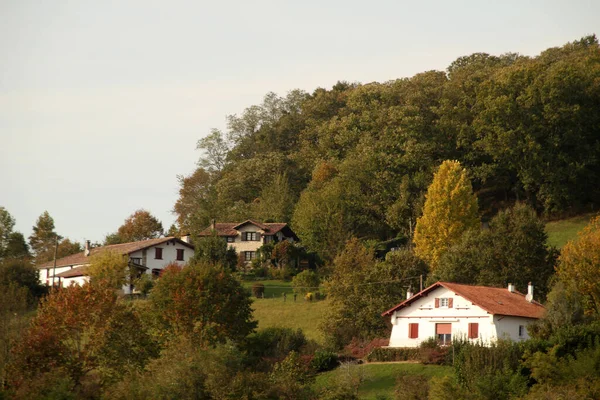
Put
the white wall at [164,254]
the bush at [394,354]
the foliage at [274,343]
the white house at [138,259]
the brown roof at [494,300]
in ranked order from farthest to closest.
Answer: the white wall at [164,254], the white house at [138,259], the foliage at [274,343], the brown roof at [494,300], the bush at [394,354]

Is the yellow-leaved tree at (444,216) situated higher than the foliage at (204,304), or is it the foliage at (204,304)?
the yellow-leaved tree at (444,216)

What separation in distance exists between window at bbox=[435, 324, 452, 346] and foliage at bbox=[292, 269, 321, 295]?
19267mm

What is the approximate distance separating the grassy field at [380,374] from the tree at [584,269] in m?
11.2

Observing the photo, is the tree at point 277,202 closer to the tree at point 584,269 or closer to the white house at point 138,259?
the white house at point 138,259

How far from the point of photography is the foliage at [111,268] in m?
88.3

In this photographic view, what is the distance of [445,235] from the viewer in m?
84.1

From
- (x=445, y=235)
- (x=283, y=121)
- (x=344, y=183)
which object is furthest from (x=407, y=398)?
(x=283, y=121)

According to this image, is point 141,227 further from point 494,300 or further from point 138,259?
point 494,300

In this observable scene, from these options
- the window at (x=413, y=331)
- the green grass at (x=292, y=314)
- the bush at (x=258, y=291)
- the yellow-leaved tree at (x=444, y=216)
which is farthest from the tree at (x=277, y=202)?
the window at (x=413, y=331)

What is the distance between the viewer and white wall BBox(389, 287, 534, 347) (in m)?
63.7

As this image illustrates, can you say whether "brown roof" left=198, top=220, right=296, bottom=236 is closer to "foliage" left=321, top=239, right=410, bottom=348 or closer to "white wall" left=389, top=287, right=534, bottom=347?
"foliage" left=321, top=239, right=410, bottom=348

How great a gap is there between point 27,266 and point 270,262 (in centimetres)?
2024

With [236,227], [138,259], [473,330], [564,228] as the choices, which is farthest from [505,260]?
[138,259]

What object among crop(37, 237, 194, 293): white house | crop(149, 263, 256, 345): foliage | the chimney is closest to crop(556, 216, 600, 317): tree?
the chimney
